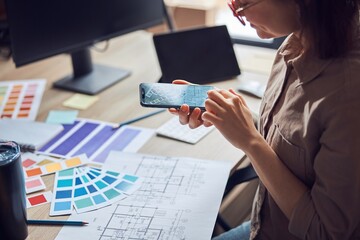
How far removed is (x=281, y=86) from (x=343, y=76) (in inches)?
6.7

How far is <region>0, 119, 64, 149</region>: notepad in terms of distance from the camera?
3.88 ft

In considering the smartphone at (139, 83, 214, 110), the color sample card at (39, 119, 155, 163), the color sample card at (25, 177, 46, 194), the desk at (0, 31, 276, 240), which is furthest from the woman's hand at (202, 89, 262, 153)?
the color sample card at (25, 177, 46, 194)

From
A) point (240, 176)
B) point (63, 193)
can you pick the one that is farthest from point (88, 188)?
point (240, 176)

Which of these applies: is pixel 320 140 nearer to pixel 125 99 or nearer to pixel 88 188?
pixel 88 188

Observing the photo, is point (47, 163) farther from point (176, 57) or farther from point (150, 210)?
point (176, 57)

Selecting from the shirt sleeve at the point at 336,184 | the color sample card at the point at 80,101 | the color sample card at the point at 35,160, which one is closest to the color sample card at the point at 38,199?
the color sample card at the point at 35,160

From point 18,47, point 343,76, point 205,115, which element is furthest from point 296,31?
point 18,47

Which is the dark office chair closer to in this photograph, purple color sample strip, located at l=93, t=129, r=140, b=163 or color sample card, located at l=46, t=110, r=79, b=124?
purple color sample strip, located at l=93, t=129, r=140, b=163

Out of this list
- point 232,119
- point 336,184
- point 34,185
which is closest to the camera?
point 336,184

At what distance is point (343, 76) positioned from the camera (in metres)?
0.80

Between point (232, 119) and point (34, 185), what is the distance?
1.59ft

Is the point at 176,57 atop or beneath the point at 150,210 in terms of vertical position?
atop

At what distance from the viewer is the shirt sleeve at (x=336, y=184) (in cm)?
76

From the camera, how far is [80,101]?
4.58ft
